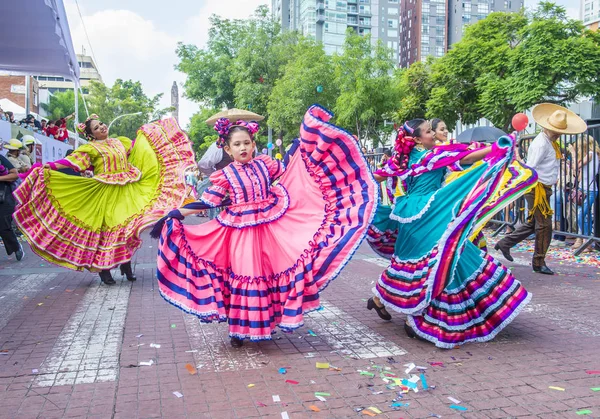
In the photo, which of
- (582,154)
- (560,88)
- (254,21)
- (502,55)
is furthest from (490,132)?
(254,21)

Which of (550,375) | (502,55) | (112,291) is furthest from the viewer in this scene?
(502,55)

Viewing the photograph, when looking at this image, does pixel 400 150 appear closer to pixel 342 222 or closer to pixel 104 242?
pixel 342 222

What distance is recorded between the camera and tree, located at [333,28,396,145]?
98.1 ft

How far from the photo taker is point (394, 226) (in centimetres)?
520

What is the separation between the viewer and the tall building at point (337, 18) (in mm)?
91000

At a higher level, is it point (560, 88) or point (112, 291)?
point (560, 88)

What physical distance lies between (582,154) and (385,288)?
244 inches

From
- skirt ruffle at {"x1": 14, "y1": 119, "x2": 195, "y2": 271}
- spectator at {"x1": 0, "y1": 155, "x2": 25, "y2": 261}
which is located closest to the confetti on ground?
skirt ruffle at {"x1": 14, "y1": 119, "x2": 195, "y2": 271}

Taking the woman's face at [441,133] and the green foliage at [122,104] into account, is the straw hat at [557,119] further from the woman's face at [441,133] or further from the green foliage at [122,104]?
the green foliage at [122,104]

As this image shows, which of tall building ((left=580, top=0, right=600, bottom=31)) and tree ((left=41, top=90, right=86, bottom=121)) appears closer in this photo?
tall building ((left=580, top=0, right=600, bottom=31))

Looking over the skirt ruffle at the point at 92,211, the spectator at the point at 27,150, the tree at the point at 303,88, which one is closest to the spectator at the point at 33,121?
the spectator at the point at 27,150

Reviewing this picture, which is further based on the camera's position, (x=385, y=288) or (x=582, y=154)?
(x=582, y=154)

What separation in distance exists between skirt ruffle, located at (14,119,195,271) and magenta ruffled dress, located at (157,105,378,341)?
8.82 feet

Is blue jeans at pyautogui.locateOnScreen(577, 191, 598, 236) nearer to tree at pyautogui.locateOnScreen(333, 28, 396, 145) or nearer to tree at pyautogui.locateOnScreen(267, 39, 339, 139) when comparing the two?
tree at pyautogui.locateOnScreen(333, 28, 396, 145)
